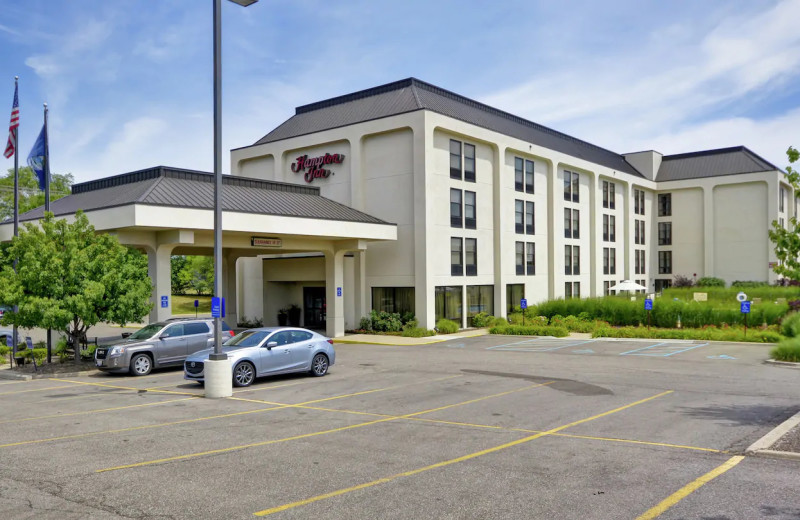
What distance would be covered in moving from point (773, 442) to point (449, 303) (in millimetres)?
26092

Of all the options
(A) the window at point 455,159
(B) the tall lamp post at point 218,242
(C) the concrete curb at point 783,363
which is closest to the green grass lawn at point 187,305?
(A) the window at point 455,159

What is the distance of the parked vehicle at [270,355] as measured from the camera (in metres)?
17.5

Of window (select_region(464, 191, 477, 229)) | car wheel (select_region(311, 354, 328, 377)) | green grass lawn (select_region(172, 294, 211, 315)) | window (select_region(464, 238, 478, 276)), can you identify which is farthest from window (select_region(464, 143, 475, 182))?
green grass lawn (select_region(172, 294, 211, 315))

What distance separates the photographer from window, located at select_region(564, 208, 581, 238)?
46.8 m

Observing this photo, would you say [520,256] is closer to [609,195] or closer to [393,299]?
[393,299]

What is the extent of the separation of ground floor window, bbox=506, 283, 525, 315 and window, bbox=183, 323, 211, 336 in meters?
22.1

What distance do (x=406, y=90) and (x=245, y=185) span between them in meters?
12.2

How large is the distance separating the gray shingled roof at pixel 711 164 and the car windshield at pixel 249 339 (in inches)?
1998

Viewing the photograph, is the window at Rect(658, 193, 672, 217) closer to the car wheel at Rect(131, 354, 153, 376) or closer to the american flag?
the car wheel at Rect(131, 354, 153, 376)

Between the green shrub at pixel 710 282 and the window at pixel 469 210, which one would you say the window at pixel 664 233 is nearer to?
the green shrub at pixel 710 282

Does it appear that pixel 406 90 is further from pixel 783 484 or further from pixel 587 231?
pixel 783 484

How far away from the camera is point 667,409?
1349cm

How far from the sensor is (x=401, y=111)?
35.8 meters

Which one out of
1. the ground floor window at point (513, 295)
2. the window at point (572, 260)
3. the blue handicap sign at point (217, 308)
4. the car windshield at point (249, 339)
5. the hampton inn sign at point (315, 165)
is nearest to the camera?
the blue handicap sign at point (217, 308)
